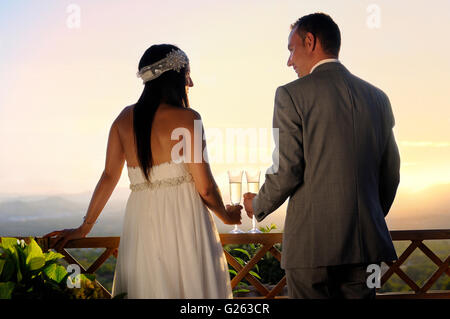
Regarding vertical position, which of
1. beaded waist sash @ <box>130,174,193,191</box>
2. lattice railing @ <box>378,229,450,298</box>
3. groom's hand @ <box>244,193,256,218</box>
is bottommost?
lattice railing @ <box>378,229,450,298</box>

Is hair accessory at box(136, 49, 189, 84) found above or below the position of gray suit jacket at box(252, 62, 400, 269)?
above

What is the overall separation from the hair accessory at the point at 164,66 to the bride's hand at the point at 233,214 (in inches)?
27.9

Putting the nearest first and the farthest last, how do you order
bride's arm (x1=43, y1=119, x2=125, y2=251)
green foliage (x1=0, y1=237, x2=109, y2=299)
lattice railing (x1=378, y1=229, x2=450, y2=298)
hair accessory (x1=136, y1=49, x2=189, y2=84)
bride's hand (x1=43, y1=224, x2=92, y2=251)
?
green foliage (x1=0, y1=237, x2=109, y2=299) < hair accessory (x1=136, y1=49, x2=189, y2=84) < bride's arm (x1=43, y1=119, x2=125, y2=251) < bride's hand (x1=43, y1=224, x2=92, y2=251) < lattice railing (x1=378, y1=229, x2=450, y2=298)

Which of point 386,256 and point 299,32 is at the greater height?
point 299,32

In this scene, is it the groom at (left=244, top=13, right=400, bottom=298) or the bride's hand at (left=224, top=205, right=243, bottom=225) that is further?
the bride's hand at (left=224, top=205, right=243, bottom=225)

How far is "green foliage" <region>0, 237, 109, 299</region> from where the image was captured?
7.00ft

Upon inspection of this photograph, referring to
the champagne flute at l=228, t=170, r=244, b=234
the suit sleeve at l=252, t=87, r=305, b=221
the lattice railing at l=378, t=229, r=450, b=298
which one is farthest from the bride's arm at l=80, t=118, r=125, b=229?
the lattice railing at l=378, t=229, r=450, b=298

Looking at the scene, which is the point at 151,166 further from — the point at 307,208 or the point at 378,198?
the point at 378,198

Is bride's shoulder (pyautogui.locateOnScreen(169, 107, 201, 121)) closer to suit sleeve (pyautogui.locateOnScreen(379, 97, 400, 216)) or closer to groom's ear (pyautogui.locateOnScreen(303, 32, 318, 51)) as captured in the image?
groom's ear (pyautogui.locateOnScreen(303, 32, 318, 51))

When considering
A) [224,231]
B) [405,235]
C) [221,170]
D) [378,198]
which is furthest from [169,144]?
[405,235]

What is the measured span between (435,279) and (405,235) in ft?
1.93

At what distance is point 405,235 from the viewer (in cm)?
294
